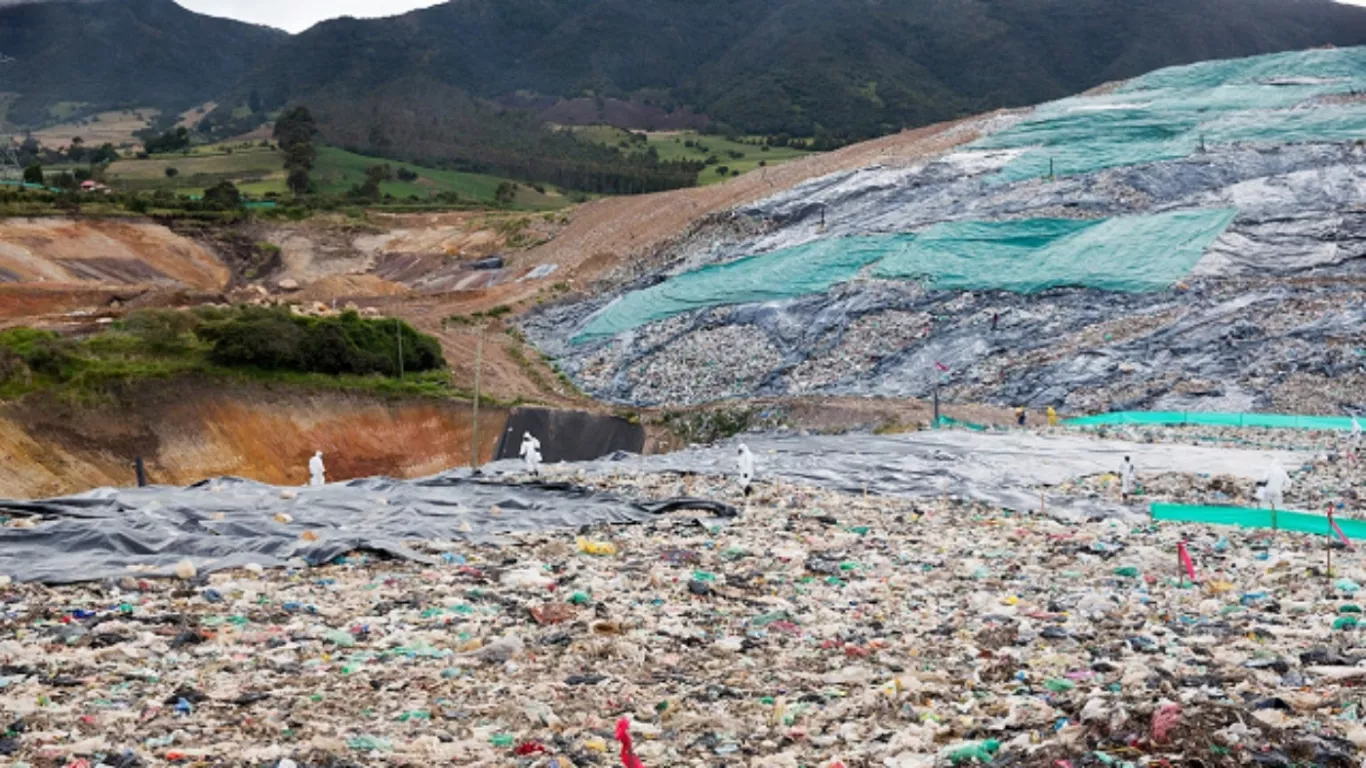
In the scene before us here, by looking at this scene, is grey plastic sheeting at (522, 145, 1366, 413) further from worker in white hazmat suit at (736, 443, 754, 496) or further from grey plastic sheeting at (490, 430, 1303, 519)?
worker in white hazmat suit at (736, 443, 754, 496)

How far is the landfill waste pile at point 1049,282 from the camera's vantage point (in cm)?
2769

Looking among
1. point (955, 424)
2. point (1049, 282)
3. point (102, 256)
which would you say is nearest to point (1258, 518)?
point (955, 424)

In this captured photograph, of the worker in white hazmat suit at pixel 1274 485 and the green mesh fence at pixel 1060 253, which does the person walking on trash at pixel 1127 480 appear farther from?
the green mesh fence at pixel 1060 253

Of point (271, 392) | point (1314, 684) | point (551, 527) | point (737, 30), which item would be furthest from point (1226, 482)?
point (737, 30)

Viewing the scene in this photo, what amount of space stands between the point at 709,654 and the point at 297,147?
74.4 meters

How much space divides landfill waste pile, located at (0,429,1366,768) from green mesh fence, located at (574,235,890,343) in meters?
23.1

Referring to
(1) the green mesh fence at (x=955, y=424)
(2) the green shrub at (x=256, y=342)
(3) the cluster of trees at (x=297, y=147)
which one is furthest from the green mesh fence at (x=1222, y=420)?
(3) the cluster of trees at (x=297, y=147)

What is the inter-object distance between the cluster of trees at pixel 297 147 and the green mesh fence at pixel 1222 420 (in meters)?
56.1

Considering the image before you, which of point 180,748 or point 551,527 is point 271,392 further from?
point 180,748

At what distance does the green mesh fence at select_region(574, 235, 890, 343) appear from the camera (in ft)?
117

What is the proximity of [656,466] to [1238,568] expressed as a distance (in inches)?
365

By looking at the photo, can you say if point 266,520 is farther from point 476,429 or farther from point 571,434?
point 571,434

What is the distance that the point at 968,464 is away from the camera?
18.1m

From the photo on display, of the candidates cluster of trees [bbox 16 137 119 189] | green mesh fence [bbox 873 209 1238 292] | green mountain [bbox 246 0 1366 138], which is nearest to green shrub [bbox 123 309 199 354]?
green mesh fence [bbox 873 209 1238 292]
